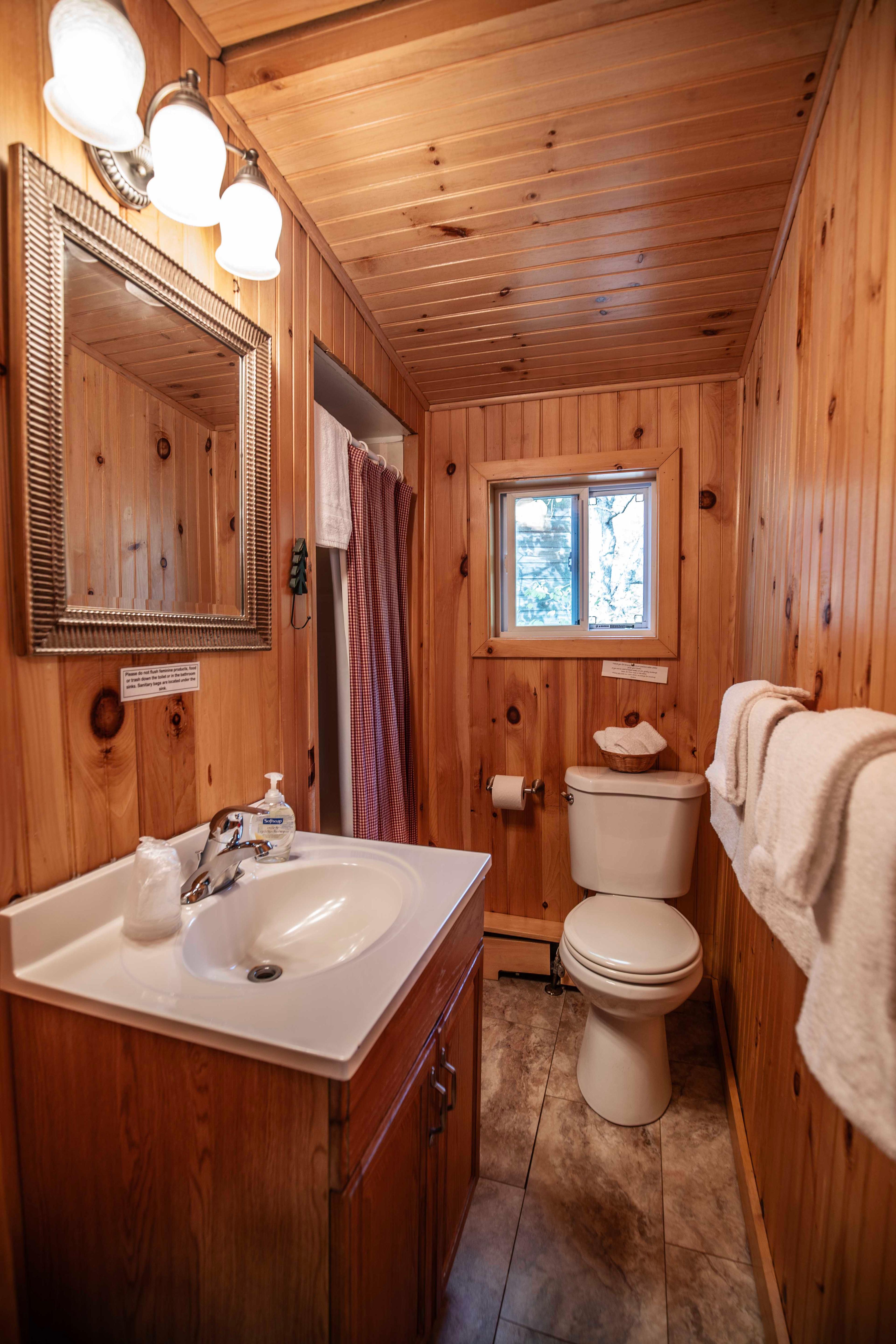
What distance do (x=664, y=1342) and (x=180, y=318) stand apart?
2.01 metres

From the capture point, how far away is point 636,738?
198 centimetres

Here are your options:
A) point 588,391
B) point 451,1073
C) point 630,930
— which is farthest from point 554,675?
point 451,1073

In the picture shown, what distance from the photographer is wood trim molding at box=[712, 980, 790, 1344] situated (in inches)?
40.1

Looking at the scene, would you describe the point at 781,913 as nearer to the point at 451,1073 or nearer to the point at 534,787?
the point at 451,1073

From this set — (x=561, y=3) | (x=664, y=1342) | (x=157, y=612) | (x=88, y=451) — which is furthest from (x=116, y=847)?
(x=561, y=3)

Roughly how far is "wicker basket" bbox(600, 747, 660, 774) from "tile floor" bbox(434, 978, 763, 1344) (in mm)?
872

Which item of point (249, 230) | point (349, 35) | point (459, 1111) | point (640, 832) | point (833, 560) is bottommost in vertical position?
point (459, 1111)

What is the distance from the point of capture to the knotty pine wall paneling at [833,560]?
733mm

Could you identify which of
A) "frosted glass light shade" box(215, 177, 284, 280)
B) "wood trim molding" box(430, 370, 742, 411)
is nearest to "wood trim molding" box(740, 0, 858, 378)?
"wood trim molding" box(430, 370, 742, 411)

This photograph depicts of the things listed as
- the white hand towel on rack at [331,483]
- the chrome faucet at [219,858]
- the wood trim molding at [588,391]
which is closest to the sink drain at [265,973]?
the chrome faucet at [219,858]

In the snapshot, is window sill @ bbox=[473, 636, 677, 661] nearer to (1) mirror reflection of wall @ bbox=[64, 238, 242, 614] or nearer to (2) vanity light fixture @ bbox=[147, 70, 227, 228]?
(1) mirror reflection of wall @ bbox=[64, 238, 242, 614]

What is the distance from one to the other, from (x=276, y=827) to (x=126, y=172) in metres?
1.08

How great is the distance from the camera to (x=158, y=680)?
0.97m

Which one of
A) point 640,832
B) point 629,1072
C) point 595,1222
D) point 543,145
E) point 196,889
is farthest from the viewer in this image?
point 640,832
